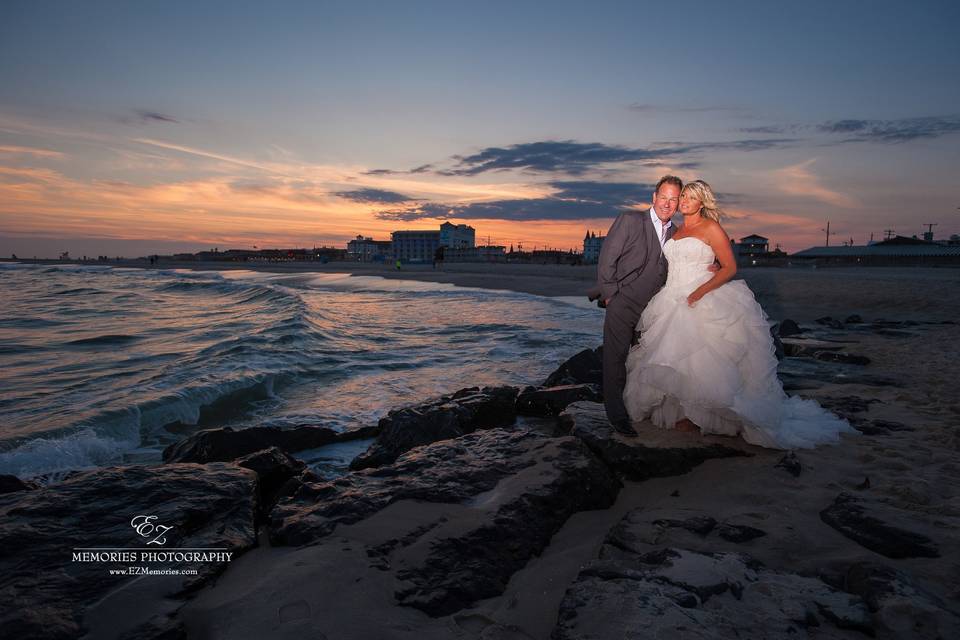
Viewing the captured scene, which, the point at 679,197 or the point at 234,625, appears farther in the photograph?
the point at 679,197

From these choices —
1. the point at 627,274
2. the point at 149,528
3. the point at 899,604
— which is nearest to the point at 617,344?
the point at 627,274

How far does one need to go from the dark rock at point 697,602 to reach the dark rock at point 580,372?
18.0 feet

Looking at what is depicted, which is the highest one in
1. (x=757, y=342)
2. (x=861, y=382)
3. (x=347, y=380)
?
(x=757, y=342)

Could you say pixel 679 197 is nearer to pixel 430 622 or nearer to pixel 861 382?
pixel 430 622

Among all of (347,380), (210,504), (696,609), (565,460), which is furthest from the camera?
(347,380)

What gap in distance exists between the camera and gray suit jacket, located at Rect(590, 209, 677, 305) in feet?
14.5

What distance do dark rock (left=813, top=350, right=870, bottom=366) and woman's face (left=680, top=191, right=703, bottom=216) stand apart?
6946mm

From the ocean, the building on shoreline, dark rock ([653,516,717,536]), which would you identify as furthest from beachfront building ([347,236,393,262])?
dark rock ([653,516,717,536])

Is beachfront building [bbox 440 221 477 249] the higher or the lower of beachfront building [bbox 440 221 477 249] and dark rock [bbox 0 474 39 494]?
the higher


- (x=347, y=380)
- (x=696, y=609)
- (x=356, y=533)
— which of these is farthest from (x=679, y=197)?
(x=347, y=380)

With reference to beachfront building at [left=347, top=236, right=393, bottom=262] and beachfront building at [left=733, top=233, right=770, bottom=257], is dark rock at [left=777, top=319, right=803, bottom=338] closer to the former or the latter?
beachfront building at [left=733, top=233, right=770, bottom=257]

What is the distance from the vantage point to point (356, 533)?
3146 millimetres

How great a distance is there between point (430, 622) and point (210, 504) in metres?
2.15

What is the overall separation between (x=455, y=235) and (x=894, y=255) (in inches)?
4691
